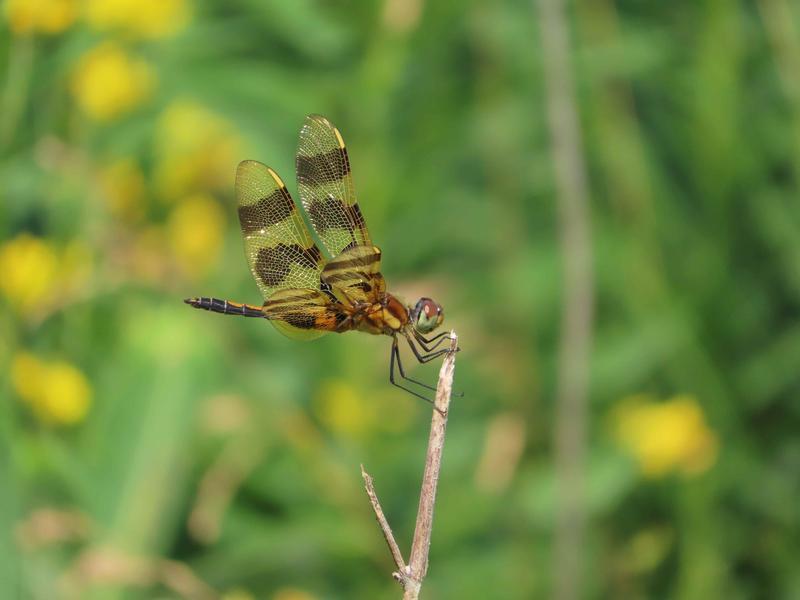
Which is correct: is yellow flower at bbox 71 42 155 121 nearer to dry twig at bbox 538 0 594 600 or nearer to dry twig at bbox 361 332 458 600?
dry twig at bbox 538 0 594 600

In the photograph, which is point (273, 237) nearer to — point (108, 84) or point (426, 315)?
point (426, 315)

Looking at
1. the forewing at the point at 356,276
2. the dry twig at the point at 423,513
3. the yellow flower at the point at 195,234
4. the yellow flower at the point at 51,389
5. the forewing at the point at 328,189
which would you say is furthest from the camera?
the yellow flower at the point at 195,234

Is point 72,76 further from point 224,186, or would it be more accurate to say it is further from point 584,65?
point 584,65

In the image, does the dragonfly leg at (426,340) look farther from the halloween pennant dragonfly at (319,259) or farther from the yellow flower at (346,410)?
the yellow flower at (346,410)

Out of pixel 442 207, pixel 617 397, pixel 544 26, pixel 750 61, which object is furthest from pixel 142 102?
pixel 750 61

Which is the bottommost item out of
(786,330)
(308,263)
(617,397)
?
(308,263)

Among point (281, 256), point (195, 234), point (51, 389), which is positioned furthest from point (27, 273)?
point (281, 256)

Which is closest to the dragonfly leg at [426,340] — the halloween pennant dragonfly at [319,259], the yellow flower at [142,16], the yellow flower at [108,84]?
the halloween pennant dragonfly at [319,259]
